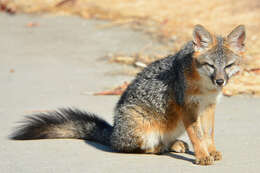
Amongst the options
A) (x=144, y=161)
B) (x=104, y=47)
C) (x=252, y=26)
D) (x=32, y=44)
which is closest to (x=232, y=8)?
(x=252, y=26)

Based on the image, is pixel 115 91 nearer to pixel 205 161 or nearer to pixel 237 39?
pixel 237 39

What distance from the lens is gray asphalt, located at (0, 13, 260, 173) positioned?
6332mm

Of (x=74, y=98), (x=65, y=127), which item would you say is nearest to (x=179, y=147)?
(x=65, y=127)

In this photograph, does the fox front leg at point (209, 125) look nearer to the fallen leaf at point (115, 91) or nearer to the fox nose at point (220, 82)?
the fox nose at point (220, 82)

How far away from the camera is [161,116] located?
7.03 metres

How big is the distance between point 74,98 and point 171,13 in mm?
6708

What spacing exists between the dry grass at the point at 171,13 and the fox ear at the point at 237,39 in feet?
14.5

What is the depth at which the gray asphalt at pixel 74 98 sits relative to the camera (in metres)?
6.33

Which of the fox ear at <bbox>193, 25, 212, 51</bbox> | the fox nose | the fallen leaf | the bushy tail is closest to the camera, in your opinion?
the fox nose

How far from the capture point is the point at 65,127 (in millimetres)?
7523

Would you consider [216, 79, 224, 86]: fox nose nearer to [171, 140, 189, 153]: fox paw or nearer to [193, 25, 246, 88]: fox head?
[193, 25, 246, 88]: fox head

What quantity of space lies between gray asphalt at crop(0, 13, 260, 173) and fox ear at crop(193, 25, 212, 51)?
4.75ft

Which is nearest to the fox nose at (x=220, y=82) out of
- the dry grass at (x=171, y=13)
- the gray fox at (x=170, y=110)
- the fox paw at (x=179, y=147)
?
the gray fox at (x=170, y=110)

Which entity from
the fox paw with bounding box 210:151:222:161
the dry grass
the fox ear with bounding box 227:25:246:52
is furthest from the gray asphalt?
the fox ear with bounding box 227:25:246:52
